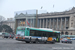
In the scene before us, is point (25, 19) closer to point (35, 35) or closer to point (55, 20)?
point (55, 20)

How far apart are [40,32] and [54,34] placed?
14.1 feet

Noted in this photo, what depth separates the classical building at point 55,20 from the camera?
11444 cm

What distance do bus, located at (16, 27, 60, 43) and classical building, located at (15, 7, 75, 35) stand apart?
7153cm

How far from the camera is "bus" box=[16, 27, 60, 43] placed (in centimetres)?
3359

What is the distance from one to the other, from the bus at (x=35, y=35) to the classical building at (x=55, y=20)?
71.5 m

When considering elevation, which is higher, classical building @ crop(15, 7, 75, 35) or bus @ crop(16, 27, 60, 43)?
classical building @ crop(15, 7, 75, 35)

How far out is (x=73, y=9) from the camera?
114m

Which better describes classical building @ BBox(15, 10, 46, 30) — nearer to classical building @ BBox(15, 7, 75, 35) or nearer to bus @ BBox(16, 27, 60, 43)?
classical building @ BBox(15, 7, 75, 35)

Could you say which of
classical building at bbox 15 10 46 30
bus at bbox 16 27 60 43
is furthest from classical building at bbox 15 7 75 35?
bus at bbox 16 27 60 43

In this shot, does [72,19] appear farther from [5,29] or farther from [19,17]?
[5,29]

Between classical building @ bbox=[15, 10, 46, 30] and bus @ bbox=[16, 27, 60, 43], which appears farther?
classical building @ bbox=[15, 10, 46, 30]

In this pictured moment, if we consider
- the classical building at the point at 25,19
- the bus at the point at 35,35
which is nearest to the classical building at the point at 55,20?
the classical building at the point at 25,19

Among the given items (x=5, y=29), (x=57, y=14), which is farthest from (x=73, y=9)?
(x=5, y=29)

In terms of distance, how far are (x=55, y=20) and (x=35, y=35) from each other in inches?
3712
